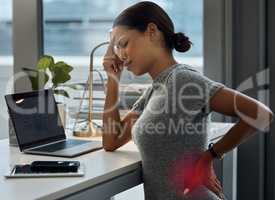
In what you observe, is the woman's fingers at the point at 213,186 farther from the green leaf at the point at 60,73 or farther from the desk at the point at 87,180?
the green leaf at the point at 60,73

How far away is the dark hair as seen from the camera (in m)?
1.81

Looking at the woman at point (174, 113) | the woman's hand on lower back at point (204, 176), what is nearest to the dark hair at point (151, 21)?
the woman at point (174, 113)

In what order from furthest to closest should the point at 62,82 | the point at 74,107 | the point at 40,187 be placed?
the point at 74,107 → the point at 62,82 → the point at 40,187

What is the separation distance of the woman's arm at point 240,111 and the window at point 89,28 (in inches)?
44.8

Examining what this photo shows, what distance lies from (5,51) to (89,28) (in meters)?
0.60

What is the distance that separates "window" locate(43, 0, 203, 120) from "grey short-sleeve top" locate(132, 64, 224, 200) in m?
1.14

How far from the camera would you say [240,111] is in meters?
1.67

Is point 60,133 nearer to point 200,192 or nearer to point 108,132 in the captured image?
point 108,132

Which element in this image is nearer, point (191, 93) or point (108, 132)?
point (191, 93)

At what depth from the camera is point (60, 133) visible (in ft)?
7.16

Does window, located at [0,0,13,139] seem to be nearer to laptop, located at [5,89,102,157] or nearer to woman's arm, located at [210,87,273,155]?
laptop, located at [5,89,102,157]

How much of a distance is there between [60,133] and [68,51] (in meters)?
1.02

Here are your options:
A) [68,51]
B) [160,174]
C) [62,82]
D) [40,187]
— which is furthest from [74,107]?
[40,187]

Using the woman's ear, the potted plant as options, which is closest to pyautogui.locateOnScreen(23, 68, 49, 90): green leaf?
the potted plant
